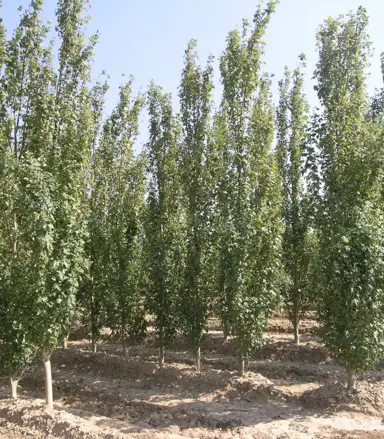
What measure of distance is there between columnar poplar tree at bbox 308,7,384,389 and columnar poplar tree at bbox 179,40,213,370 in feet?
10.6

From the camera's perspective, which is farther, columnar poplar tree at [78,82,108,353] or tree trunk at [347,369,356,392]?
columnar poplar tree at [78,82,108,353]

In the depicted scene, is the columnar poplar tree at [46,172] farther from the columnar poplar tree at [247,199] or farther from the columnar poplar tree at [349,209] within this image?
the columnar poplar tree at [349,209]

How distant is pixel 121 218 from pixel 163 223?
1376 millimetres

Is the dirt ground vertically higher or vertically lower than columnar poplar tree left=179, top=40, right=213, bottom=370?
lower

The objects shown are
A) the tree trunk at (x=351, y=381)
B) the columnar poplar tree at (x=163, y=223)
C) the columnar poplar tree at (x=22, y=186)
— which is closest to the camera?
the columnar poplar tree at (x=22, y=186)

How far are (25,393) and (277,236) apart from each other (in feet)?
24.7

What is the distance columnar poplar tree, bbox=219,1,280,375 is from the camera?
11469 mm

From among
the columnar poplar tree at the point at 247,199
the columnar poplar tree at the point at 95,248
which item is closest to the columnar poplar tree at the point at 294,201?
the columnar poplar tree at the point at 247,199

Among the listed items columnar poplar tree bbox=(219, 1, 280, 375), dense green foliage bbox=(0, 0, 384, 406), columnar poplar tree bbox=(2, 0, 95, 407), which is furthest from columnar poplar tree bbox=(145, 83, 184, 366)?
columnar poplar tree bbox=(2, 0, 95, 407)

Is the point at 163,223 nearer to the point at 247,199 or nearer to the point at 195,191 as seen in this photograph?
the point at 195,191

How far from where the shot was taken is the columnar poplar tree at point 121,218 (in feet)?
46.4

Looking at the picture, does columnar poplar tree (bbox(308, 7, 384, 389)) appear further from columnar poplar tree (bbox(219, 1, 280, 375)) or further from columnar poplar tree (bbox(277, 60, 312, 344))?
columnar poplar tree (bbox(277, 60, 312, 344))

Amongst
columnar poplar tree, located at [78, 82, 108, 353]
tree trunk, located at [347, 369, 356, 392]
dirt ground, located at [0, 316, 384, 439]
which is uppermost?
columnar poplar tree, located at [78, 82, 108, 353]

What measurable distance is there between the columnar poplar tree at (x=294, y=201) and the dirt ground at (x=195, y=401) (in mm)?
2186
